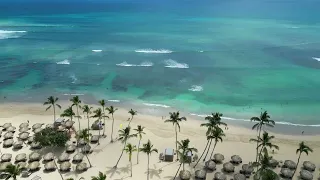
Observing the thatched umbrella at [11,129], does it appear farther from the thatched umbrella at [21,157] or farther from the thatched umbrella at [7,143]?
the thatched umbrella at [21,157]

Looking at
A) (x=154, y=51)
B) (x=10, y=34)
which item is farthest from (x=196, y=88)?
(x=10, y=34)

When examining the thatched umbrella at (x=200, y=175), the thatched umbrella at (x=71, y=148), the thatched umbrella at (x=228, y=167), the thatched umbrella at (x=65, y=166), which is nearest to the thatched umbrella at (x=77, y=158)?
the thatched umbrella at (x=65, y=166)

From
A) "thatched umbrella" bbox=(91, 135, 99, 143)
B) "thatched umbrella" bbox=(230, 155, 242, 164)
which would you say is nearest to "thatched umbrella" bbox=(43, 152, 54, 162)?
"thatched umbrella" bbox=(91, 135, 99, 143)

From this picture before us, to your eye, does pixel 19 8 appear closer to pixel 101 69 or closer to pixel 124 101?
pixel 101 69

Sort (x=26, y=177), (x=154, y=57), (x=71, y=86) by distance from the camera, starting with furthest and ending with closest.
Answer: (x=154, y=57)
(x=71, y=86)
(x=26, y=177)

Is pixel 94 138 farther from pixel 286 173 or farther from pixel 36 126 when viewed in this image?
pixel 286 173

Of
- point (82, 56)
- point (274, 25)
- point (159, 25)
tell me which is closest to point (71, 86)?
point (82, 56)
